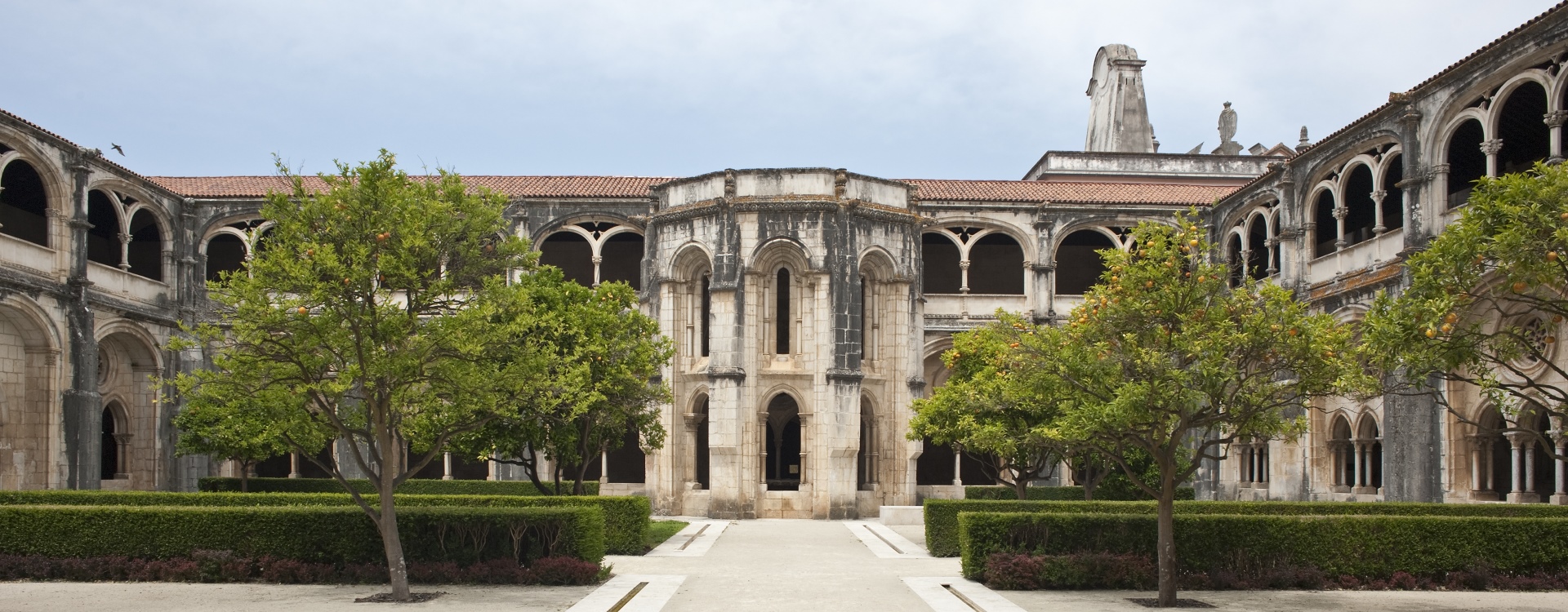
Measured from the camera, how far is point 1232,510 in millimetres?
25875

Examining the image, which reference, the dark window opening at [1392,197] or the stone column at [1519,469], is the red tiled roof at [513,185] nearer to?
the dark window opening at [1392,197]

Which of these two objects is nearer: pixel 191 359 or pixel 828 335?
pixel 828 335

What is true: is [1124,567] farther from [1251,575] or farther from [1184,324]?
[1184,324]

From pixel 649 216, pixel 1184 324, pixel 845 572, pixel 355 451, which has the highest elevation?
pixel 649 216

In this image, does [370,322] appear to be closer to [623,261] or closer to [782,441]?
[623,261]

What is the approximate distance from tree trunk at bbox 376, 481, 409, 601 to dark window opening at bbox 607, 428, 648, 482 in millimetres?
25365

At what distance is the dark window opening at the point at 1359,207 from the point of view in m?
33.7

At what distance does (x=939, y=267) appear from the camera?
148ft

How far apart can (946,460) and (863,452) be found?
6.32 meters

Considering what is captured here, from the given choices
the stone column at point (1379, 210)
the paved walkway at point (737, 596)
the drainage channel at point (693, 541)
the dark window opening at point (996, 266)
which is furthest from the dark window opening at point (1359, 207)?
the drainage channel at point (693, 541)

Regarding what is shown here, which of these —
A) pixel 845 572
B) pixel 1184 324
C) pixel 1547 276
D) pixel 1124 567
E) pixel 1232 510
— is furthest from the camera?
pixel 1232 510

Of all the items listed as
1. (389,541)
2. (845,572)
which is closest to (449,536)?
(389,541)

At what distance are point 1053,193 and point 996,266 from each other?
4.25m

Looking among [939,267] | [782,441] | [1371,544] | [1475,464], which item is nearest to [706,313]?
[782,441]
